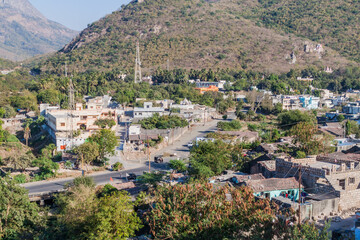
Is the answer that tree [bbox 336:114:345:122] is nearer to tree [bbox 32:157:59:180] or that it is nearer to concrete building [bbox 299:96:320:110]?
concrete building [bbox 299:96:320:110]

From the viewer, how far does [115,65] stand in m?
86.1

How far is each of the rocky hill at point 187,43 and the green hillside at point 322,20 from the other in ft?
11.4

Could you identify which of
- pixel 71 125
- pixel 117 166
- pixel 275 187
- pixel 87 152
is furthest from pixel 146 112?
pixel 275 187

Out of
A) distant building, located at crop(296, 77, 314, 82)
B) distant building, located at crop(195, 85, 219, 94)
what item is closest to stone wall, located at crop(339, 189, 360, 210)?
distant building, located at crop(195, 85, 219, 94)

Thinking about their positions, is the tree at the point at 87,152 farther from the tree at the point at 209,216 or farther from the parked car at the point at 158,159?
the tree at the point at 209,216

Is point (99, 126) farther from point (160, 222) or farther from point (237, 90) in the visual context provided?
point (237, 90)

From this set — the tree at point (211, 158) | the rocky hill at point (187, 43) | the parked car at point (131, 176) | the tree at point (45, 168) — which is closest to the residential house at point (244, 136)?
the tree at point (211, 158)

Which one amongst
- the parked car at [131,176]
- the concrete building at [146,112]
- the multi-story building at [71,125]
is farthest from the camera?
the concrete building at [146,112]

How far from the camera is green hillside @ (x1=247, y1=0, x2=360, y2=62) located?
Result: 96.2m

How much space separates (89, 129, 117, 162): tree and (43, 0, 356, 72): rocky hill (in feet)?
177

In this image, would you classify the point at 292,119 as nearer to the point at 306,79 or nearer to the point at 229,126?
the point at 229,126

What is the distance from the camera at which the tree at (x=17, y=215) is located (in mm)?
16578

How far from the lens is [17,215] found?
17047 millimetres

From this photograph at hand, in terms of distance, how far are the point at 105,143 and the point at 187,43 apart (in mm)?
68062
